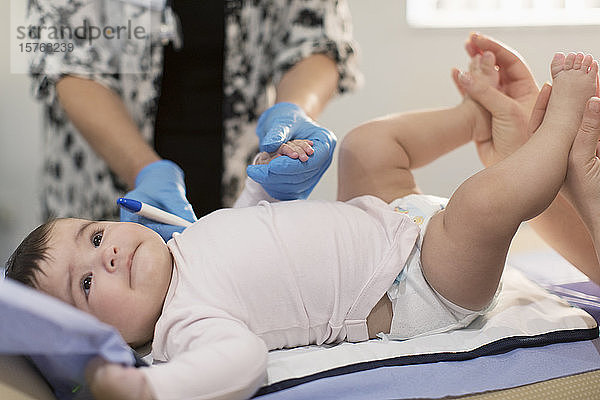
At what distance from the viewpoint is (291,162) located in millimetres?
874

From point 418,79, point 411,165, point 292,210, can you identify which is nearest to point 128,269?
point 292,210

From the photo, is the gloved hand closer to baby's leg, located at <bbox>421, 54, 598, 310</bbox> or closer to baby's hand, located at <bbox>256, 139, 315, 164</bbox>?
baby's hand, located at <bbox>256, 139, 315, 164</bbox>

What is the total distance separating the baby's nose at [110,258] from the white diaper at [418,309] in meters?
0.36

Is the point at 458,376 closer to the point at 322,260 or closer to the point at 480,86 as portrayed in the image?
the point at 322,260

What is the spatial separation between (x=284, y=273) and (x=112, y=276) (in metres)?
0.21

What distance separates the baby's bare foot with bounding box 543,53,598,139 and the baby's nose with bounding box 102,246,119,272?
59 centimetres

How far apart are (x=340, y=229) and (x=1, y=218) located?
1.49m

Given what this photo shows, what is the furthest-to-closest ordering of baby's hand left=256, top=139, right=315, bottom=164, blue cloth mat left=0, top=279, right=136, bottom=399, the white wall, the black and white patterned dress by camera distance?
the white wall, the black and white patterned dress, baby's hand left=256, top=139, right=315, bottom=164, blue cloth mat left=0, top=279, right=136, bottom=399

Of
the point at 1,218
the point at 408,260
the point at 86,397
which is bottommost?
the point at 1,218

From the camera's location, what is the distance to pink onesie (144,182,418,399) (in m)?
0.77

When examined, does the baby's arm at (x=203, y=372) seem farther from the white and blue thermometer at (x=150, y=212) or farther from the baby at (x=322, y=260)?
the white and blue thermometer at (x=150, y=212)

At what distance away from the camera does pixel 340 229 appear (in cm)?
86

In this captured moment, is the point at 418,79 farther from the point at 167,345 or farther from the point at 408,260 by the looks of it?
the point at 167,345

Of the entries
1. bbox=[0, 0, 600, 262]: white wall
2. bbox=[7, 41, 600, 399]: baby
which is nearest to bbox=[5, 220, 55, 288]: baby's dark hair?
bbox=[7, 41, 600, 399]: baby
